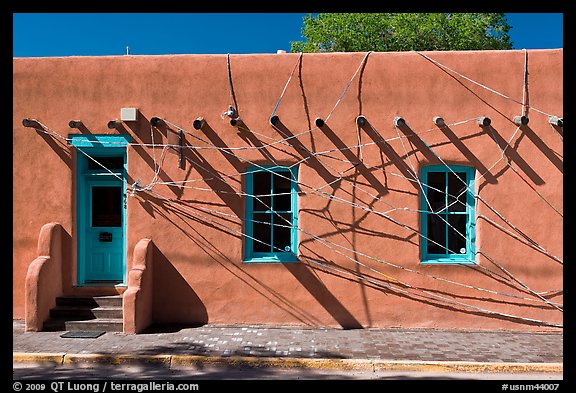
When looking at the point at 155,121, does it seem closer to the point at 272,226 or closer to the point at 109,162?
the point at 109,162

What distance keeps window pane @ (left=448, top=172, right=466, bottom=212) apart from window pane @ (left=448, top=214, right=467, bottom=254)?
0.13 meters

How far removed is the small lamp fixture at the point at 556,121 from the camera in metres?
8.02

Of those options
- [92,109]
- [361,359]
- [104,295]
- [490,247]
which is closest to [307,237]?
[361,359]

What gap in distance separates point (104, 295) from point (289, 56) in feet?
16.5

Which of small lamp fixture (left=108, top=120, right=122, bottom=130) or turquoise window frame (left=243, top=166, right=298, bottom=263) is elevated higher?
small lamp fixture (left=108, top=120, right=122, bottom=130)

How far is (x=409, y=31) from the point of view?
19844 mm

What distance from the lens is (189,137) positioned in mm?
8469

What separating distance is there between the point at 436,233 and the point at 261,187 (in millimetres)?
3003

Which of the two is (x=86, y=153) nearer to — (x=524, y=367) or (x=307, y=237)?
(x=307, y=237)

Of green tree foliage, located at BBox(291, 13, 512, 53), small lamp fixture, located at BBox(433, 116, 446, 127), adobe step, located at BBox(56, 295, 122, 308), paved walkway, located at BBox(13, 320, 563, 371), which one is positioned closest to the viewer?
paved walkway, located at BBox(13, 320, 563, 371)

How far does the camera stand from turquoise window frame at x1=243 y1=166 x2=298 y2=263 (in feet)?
27.5

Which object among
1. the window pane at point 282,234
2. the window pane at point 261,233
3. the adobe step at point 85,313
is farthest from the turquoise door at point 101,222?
the window pane at point 282,234

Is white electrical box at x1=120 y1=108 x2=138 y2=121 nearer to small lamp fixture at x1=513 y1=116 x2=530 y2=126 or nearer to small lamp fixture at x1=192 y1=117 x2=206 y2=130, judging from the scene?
small lamp fixture at x1=192 y1=117 x2=206 y2=130

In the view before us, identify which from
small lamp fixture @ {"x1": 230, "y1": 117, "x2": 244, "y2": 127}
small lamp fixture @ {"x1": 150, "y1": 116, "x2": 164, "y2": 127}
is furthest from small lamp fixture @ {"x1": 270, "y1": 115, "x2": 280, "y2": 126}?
small lamp fixture @ {"x1": 150, "y1": 116, "x2": 164, "y2": 127}
